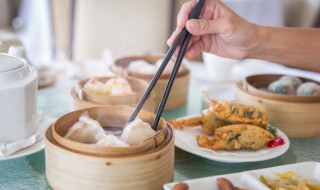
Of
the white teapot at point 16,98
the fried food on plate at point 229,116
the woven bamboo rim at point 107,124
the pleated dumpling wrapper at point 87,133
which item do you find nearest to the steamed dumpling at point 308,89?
the fried food on plate at point 229,116

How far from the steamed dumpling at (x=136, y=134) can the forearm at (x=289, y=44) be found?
592mm

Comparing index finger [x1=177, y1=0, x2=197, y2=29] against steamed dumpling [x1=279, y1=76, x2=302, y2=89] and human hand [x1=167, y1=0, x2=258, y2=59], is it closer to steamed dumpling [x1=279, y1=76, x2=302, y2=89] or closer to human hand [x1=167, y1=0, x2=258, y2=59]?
human hand [x1=167, y1=0, x2=258, y2=59]

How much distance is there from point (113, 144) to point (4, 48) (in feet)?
2.77

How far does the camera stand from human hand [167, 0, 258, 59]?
1.17 metres

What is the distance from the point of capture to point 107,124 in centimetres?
103

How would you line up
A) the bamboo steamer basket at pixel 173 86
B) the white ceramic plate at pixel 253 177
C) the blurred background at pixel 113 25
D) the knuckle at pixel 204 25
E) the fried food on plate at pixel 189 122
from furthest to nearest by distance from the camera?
the blurred background at pixel 113 25 < the bamboo steamer basket at pixel 173 86 < the fried food on plate at pixel 189 122 < the knuckle at pixel 204 25 < the white ceramic plate at pixel 253 177

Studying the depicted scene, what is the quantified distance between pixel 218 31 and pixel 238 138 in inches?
13.2

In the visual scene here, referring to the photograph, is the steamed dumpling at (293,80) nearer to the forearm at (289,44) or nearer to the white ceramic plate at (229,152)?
the forearm at (289,44)

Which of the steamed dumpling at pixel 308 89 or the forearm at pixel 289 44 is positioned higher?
the forearm at pixel 289 44

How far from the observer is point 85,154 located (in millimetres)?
809

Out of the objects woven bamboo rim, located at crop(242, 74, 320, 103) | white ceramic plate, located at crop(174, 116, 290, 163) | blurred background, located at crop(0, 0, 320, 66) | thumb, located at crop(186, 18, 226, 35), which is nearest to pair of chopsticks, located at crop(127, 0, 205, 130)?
thumb, located at crop(186, 18, 226, 35)

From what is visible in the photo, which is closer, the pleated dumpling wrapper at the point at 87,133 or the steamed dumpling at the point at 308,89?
the pleated dumpling wrapper at the point at 87,133

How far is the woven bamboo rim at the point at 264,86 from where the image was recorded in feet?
4.30

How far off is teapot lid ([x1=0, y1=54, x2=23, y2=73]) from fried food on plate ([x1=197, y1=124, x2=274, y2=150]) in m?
0.50
